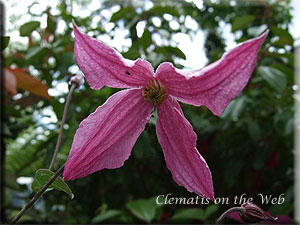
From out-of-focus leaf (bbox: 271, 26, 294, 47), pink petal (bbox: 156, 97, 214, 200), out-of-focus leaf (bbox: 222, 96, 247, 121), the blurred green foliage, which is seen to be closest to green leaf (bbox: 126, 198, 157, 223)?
the blurred green foliage

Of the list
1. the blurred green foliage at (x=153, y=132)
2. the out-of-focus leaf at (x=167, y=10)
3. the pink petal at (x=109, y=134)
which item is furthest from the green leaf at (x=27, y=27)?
the pink petal at (x=109, y=134)

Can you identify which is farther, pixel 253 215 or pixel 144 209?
pixel 144 209

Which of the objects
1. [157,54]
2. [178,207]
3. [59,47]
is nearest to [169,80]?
[157,54]

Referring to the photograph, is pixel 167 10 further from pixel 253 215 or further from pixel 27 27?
pixel 253 215

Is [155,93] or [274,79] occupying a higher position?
[155,93]

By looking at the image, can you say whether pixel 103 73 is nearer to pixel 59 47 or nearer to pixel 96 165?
pixel 96 165

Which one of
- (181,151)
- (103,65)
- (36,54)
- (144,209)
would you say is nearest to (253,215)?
(181,151)

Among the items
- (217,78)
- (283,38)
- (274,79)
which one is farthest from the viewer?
(283,38)
